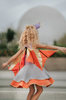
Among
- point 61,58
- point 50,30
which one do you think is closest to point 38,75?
point 61,58

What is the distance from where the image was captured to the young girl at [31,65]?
8.65 ft

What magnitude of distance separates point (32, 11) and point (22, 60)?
22153 millimetres

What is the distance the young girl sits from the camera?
2.64m

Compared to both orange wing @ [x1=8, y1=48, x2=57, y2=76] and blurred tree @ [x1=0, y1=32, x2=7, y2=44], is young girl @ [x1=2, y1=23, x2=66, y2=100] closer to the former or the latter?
orange wing @ [x1=8, y1=48, x2=57, y2=76]

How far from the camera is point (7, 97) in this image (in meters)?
3.93

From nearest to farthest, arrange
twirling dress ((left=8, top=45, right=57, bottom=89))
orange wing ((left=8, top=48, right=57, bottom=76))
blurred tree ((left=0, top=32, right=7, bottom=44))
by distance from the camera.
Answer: twirling dress ((left=8, top=45, right=57, bottom=89))
orange wing ((left=8, top=48, right=57, bottom=76))
blurred tree ((left=0, top=32, right=7, bottom=44))

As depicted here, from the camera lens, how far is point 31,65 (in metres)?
2.76

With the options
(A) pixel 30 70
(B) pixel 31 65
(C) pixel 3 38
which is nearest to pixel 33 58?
(B) pixel 31 65

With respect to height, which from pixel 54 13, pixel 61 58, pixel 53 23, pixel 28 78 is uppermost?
pixel 54 13

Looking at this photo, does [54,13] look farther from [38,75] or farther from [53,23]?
[38,75]

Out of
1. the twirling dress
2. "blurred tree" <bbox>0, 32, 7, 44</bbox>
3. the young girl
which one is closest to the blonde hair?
the young girl

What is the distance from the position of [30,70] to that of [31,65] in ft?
0.35

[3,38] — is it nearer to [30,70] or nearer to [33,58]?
[33,58]

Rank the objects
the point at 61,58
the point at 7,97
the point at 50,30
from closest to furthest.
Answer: the point at 7,97
the point at 61,58
the point at 50,30
